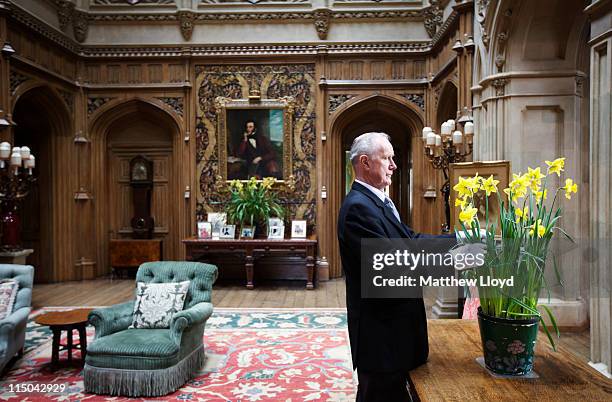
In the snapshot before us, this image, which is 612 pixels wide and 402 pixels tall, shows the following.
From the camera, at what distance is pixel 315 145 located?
8711mm

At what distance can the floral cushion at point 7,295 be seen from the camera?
4289 mm

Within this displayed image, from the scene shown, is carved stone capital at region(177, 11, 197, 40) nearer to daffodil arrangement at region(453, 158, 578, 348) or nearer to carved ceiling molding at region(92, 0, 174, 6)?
carved ceiling molding at region(92, 0, 174, 6)

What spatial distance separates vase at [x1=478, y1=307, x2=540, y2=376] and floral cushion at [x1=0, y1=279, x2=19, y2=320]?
13.9ft

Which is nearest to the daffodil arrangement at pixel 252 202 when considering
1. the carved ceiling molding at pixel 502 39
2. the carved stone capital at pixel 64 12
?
the carved stone capital at pixel 64 12

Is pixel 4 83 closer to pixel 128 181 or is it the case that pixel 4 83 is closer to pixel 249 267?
pixel 128 181

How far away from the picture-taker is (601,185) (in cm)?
342

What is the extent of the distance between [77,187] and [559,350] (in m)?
8.43

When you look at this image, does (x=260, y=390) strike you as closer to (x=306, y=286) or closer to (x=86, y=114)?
(x=306, y=286)

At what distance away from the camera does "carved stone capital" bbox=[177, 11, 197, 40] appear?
8414 millimetres

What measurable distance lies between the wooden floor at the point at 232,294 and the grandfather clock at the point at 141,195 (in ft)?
3.05

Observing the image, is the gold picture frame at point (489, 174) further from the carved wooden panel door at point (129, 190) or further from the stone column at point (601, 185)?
the carved wooden panel door at point (129, 190)

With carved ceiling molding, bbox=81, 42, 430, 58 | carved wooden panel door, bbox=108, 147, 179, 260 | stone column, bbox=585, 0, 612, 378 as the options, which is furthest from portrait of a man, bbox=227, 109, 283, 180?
stone column, bbox=585, 0, 612, 378

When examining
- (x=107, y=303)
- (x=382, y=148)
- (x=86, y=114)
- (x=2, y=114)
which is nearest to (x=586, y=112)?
(x=382, y=148)

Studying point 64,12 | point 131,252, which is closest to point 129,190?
point 131,252
